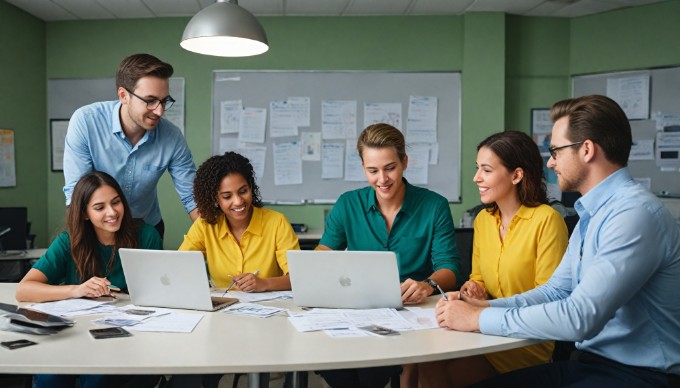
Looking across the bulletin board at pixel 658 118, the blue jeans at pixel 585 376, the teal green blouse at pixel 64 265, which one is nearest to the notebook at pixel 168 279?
the teal green blouse at pixel 64 265

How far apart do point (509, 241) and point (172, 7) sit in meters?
3.79

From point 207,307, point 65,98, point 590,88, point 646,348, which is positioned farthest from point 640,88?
point 65,98

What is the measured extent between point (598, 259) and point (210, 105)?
4.16 metres

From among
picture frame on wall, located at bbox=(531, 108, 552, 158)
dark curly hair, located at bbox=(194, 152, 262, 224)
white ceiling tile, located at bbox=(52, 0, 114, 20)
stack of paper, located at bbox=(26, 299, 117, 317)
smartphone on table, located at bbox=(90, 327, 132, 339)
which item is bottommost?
stack of paper, located at bbox=(26, 299, 117, 317)

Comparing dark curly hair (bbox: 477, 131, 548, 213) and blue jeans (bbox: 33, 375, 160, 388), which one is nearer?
blue jeans (bbox: 33, 375, 160, 388)

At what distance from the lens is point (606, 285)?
142cm

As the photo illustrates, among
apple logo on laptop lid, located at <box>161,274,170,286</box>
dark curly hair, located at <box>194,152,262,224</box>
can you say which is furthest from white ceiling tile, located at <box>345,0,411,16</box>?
apple logo on laptop lid, located at <box>161,274,170,286</box>

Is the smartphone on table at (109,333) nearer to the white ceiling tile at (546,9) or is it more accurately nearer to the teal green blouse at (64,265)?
the teal green blouse at (64,265)

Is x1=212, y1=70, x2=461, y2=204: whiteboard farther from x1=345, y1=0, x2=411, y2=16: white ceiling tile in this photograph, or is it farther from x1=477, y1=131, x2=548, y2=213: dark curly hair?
x1=477, y1=131, x2=548, y2=213: dark curly hair

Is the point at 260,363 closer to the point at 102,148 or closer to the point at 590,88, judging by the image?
the point at 102,148

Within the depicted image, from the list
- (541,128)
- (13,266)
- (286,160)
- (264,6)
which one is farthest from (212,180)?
(541,128)

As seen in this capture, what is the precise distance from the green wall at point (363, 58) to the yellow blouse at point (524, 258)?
121 inches

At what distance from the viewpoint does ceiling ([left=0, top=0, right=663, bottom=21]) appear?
15.5 ft

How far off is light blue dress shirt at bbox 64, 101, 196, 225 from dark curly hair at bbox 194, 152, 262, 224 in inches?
12.2
